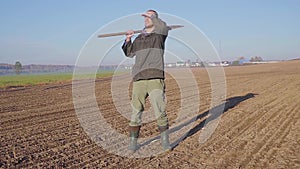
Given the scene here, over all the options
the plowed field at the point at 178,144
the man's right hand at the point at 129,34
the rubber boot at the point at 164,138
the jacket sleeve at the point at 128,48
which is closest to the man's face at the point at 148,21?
the man's right hand at the point at 129,34

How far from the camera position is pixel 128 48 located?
4746 millimetres

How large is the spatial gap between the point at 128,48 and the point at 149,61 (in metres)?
0.39

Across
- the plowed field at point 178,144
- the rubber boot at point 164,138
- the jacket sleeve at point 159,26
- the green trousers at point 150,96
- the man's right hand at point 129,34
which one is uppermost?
the jacket sleeve at point 159,26

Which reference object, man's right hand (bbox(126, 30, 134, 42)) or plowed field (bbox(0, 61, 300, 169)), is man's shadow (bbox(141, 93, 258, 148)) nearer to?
plowed field (bbox(0, 61, 300, 169))

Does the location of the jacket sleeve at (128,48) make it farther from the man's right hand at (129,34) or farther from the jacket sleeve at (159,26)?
the jacket sleeve at (159,26)

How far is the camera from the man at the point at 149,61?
470 centimetres

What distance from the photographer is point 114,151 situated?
4.93 m

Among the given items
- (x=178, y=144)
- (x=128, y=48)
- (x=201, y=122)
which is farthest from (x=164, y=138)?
(x=201, y=122)

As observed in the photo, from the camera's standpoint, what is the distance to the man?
4.70 meters

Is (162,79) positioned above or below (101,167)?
above

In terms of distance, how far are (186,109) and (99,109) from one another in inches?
110

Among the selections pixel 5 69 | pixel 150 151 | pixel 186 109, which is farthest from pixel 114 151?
pixel 5 69

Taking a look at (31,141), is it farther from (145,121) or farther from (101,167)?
(145,121)

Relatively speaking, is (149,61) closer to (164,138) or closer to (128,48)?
(128,48)
